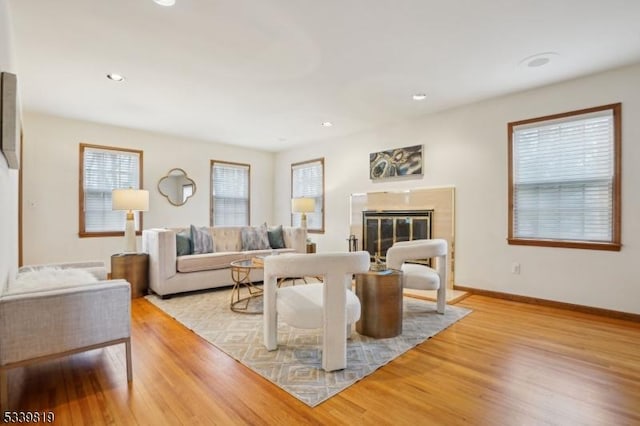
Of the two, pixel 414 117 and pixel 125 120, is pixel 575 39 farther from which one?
pixel 125 120

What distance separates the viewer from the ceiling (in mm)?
2260

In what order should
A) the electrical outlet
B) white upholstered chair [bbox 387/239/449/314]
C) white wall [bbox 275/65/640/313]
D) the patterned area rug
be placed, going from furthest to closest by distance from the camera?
the electrical outlet → white wall [bbox 275/65/640/313] → white upholstered chair [bbox 387/239/449/314] → the patterned area rug

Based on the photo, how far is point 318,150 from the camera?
634 centimetres

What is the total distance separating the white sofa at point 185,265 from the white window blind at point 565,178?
3517 mm

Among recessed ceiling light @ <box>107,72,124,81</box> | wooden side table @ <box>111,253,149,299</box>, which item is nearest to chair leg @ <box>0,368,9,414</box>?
wooden side table @ <box>111,253,149,299</box>

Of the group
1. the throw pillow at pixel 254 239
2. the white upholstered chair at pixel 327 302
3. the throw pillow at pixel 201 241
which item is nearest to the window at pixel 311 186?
the throw pillow at pixel 254 239

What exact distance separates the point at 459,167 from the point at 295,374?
3549 mm

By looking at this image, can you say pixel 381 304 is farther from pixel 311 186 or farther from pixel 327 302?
pixel 311 186

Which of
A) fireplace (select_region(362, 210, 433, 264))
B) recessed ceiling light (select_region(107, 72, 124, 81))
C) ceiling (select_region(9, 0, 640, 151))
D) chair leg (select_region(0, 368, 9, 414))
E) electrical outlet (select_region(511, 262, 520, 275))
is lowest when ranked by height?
chair leg (select_region(0, 368, 9, 414))

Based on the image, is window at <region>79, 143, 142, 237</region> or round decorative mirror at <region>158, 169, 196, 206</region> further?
round decorative mirror at <region>158, 169, 196, 206</region>

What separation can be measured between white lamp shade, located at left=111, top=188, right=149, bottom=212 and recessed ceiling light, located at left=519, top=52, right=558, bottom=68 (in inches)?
188

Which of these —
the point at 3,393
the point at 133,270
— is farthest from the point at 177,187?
the point at 3,393

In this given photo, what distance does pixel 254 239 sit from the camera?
4973 millimetres

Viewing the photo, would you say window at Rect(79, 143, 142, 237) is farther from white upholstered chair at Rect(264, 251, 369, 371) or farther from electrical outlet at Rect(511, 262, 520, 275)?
electrical outlet at Rect(511, 262, 520, 275)
